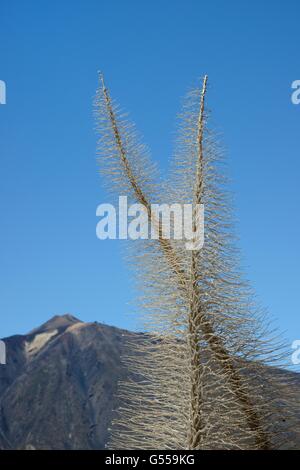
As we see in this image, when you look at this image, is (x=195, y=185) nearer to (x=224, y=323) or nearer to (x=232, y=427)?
(x=224, y=323)

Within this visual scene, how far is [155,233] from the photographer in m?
10.3

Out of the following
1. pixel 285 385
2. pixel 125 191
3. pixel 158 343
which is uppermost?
pixel 125 191

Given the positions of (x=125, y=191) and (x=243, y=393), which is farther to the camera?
(x=125, y=191)

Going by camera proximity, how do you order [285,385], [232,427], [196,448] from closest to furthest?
1. [196,448]
2. [232,427]
3. [285,385]

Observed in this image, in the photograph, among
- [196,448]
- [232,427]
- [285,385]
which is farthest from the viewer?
[285,385]

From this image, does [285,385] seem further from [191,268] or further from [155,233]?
[155,233]

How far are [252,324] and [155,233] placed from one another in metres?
1.98

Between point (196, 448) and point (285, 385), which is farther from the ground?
point (285, 385)

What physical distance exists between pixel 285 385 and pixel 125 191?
3837 millimetres

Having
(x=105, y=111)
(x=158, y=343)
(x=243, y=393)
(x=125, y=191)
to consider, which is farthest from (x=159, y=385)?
(x=105, y=111)

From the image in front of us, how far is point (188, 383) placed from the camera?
370 inches

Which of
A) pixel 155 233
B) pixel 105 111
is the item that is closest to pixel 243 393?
pixel 155 233

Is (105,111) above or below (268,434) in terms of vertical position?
above

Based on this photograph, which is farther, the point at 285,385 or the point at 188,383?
the point at 285,385
